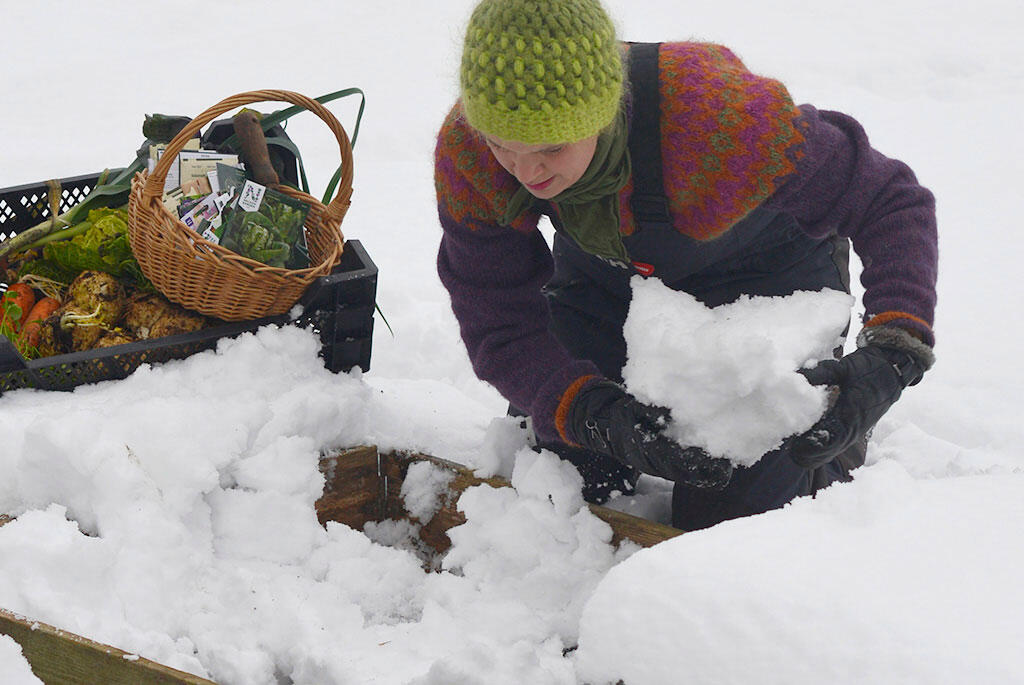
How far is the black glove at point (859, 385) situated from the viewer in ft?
5.06

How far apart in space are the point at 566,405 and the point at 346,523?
0.58 meters

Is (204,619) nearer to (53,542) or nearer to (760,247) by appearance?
(53,542)

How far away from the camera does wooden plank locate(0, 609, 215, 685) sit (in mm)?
1343

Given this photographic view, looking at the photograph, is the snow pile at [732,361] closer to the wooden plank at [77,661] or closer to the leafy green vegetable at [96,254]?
the wooden plank at [77,661]

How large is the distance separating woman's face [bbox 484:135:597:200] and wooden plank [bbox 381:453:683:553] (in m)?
0.57

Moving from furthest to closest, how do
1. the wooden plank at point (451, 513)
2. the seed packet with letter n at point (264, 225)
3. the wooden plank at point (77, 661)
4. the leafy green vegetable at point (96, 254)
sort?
the leafy green vegetable at point (96, 254) < the seed packet with letter n at point (264, 225) < the wooden plank at point (451, 513) < the wooden plank at point (77, 661)

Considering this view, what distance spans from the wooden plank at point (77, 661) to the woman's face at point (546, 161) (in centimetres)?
82

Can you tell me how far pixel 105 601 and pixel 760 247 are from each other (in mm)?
1232

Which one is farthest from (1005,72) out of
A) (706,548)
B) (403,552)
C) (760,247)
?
(706,548)

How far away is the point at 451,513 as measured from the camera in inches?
77.9

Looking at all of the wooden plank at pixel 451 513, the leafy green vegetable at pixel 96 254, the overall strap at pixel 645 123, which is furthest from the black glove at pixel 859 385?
the leafy green vegetable at pixel 96 254

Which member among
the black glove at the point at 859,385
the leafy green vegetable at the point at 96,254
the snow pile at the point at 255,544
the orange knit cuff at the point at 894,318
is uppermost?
the orange knit cuff at the point at 894,318

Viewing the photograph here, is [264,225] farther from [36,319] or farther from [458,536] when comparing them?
[458,536]

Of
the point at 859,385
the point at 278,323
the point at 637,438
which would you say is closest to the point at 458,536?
the point at 637,438
